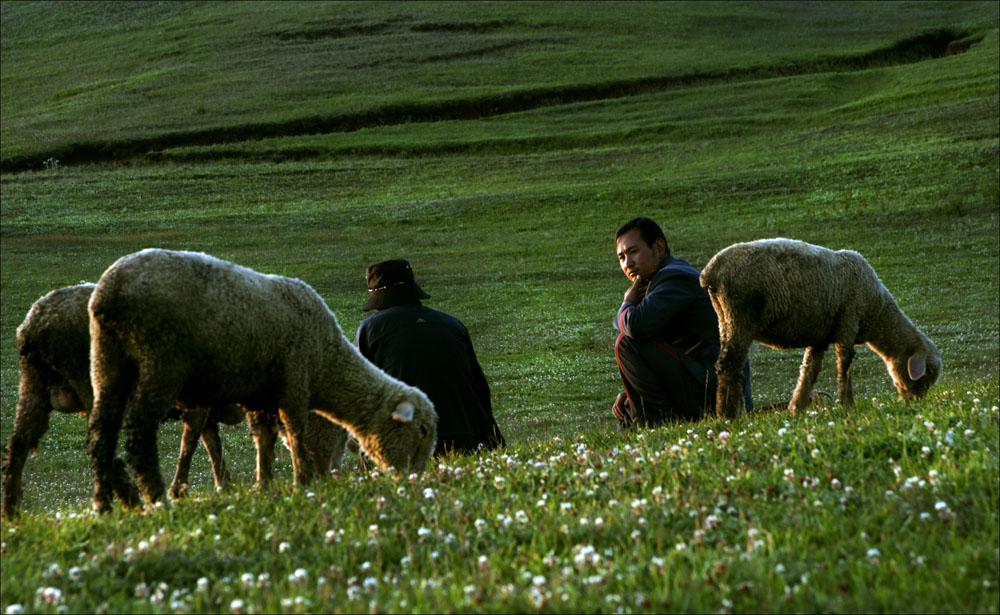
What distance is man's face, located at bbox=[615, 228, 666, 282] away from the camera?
977 cm

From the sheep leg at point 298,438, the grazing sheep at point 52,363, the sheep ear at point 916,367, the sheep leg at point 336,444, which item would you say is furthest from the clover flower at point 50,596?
the sheep ear at point 916,367

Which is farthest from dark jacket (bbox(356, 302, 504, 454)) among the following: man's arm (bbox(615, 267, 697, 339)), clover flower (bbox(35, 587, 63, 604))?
clover flower (bbox(35, 587, 63, 604))

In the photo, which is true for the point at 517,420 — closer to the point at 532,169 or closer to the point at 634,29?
the point at 532,169

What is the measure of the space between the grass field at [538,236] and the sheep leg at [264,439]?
0.85ft

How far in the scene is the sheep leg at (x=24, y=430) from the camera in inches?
279

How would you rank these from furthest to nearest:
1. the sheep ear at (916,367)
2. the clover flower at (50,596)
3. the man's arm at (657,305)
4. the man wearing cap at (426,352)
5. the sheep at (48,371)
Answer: the sheep ear at (916,367), the man wearing cap at (426,352), the man's arm at (657,305), the sheep at (48,371), the clover flower at (50,596)

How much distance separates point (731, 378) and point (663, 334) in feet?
3.29

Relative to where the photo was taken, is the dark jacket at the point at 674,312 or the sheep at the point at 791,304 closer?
the sheep at the point at 791,304

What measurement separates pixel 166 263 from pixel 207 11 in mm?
107995

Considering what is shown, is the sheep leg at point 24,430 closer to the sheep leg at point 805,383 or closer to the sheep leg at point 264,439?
the sheep leg at point 264,439

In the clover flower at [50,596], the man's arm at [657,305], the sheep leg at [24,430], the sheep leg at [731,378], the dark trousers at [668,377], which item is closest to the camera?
the clover flower at [50,596]

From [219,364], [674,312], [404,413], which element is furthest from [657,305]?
[219,364]

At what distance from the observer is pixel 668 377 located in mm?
9500

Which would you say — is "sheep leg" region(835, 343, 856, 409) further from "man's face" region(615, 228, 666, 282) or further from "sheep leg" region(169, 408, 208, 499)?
"sheep leg" region(169, 408, 208, 499)
